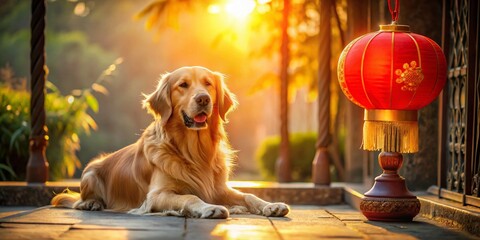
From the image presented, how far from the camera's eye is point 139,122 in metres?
40.3

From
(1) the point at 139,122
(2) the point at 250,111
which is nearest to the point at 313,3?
(1) the point at 139,122

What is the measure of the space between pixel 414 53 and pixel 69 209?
299 centimetres

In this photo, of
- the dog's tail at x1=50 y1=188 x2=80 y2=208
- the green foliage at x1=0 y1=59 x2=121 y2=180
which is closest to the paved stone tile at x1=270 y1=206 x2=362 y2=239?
the dog's tail at x1=50 y1=188 x2=80 y2=208

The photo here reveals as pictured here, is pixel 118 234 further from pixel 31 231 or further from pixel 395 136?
pixel 395 136

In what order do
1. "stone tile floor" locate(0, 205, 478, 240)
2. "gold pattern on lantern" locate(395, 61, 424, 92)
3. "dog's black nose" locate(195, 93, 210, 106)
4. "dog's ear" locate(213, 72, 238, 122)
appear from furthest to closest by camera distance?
"dog's ear" locate(213, 72, 238, 122) → "dog's black nose" locate(195, 93, 210, 106) → "gold pattern on lantern" locate(395, 61, 424, 92) → "stone tile floor" locate(0, 205, 478, 240)

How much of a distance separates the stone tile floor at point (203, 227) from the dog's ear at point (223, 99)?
97 cm

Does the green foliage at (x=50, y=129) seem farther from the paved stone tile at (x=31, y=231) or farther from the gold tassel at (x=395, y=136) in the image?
the paved stone tile at (x=31, y=231)

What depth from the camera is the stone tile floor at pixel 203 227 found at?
5004 millimetres

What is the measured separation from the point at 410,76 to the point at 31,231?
273cm

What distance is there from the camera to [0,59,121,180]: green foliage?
1031cm

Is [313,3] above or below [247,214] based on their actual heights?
above

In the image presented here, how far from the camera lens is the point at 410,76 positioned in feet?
19.6

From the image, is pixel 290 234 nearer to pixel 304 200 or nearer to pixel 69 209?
pixel 69 209

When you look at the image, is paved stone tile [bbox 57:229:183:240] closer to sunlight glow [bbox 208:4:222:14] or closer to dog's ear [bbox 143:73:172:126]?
dog's ear [bbox 143:73:172:126]
